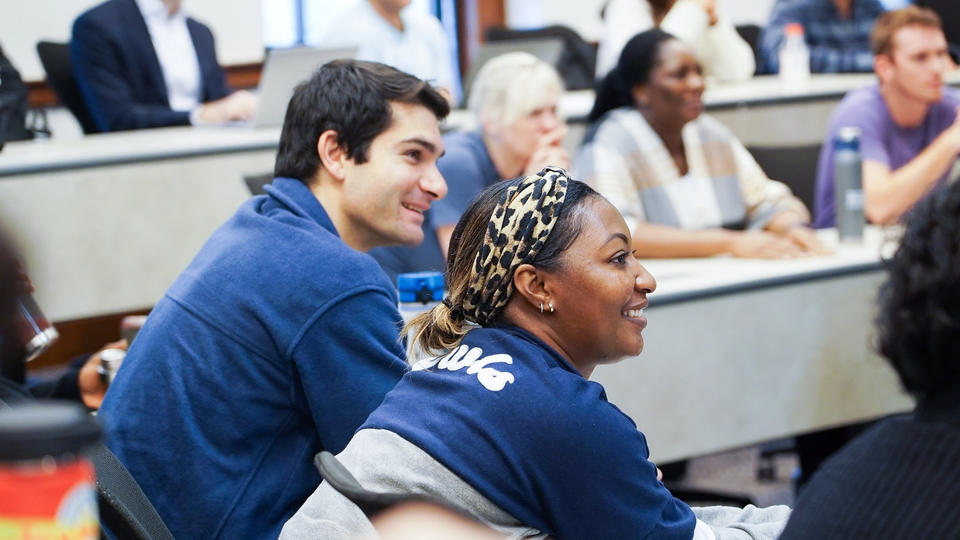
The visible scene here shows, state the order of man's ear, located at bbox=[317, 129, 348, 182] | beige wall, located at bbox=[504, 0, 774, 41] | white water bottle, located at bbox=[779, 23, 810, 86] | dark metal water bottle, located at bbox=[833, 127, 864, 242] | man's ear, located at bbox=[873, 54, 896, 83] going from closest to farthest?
man's ear, located at bbox=[317, 129, 348, 182]
dark metal water bottle, located at bbox=[833, 127, 864, 242]
man's ear, located at bbox=[873, 54, 896, 83]
white water bottle, located at bbox=[779, 23, 810, 86]
beige wall, located at bbox=[504, 0, 774, 41]

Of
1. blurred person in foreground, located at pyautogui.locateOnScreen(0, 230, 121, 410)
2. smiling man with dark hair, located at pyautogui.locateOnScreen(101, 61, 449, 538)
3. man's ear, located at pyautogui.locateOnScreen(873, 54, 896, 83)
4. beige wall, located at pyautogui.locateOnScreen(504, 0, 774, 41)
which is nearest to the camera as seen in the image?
blurred person in foreground, located at pyautogui.locateOnScreen(0, 230, 121, 410)

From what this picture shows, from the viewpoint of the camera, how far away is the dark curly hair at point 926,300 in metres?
0.88

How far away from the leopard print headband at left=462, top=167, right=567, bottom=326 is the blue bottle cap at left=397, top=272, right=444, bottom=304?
71cm

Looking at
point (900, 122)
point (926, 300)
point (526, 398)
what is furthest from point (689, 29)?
point (926, 300)

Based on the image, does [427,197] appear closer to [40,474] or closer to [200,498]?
[200,498]

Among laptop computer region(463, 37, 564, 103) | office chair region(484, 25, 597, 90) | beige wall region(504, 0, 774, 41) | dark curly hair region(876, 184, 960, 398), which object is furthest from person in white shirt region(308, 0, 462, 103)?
dark curly hair region(876, 184, 960, 398)

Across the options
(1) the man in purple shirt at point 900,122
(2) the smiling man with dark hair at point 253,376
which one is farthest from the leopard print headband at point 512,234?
(1) the man in purple shirt at point 900,122

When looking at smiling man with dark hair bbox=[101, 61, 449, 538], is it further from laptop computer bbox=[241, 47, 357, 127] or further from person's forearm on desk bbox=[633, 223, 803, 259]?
laptop computer bbox=[241, 47, 357, 127]

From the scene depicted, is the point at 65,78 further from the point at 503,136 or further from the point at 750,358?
the point at 750,358

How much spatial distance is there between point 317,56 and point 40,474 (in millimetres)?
3268

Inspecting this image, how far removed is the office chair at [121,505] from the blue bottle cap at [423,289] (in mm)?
805

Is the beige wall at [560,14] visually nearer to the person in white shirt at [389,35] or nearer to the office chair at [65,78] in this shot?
the person in white shirt at [389,35]

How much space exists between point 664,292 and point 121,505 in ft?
5.16

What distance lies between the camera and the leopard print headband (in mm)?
1365
